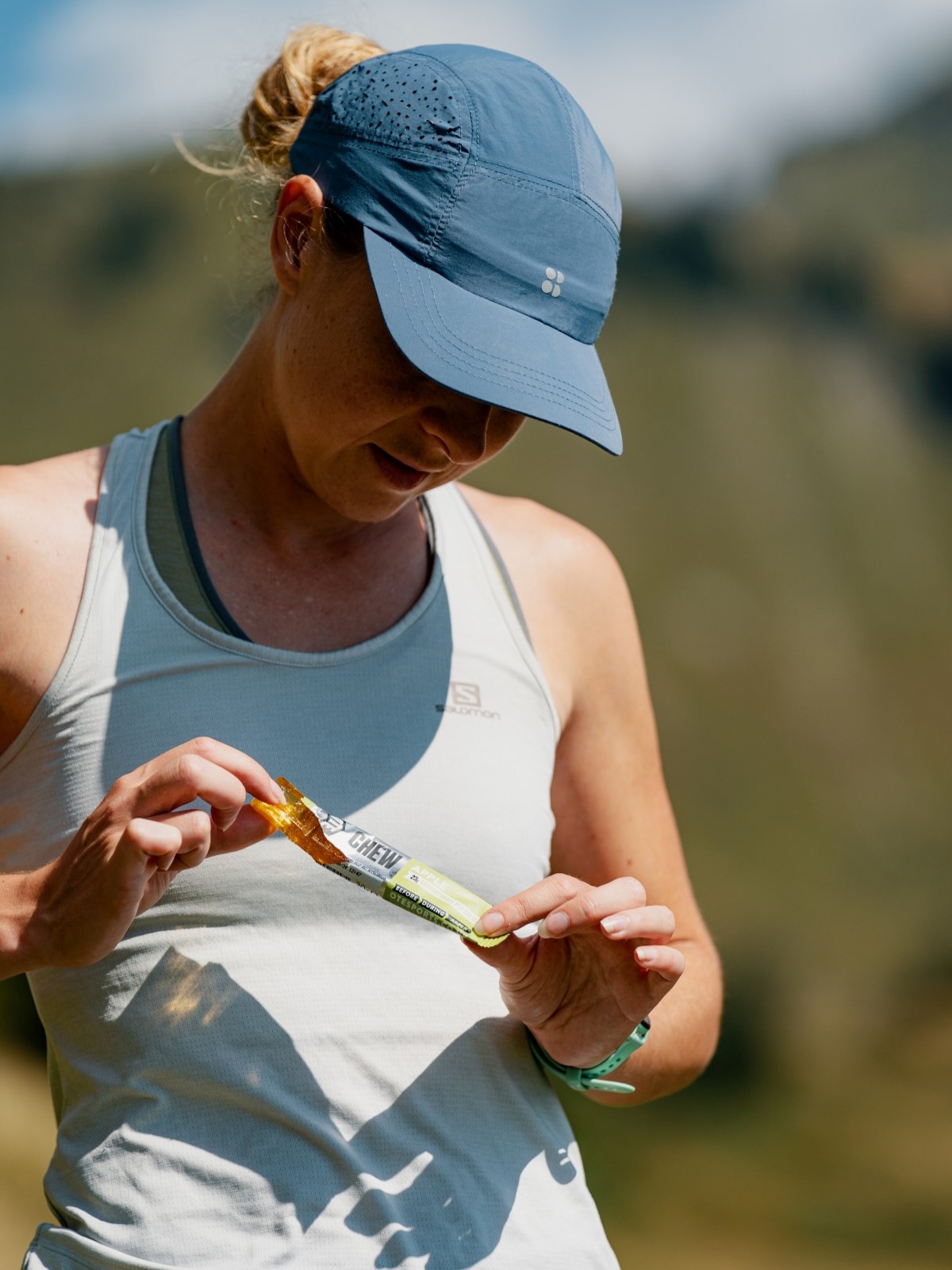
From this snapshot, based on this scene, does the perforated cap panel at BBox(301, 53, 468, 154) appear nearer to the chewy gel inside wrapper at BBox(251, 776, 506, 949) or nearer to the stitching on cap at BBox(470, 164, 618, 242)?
the stitching on cap at BBox(470, 164, 618, 242)

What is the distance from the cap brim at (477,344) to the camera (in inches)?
52.0

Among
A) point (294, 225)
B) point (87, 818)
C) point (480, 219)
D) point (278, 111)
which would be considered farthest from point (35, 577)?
point (278, 111)

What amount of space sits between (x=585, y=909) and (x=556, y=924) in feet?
0.12

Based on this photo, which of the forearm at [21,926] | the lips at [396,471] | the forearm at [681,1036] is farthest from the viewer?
the forearm at [681,1036]

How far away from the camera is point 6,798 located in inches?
56.6

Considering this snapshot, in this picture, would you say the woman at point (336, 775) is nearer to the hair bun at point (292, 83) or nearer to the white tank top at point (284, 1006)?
the white tank top at point (284, 1006)

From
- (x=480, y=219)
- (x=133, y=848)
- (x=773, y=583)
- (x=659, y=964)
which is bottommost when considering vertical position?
(x=773, y=583)

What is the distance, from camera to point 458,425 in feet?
4.61

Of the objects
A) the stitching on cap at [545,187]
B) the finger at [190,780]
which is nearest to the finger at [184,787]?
the finger at [190,780]

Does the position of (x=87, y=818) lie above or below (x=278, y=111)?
below

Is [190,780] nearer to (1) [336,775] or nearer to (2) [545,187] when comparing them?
(1) [336,775]

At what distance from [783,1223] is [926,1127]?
1.89 m

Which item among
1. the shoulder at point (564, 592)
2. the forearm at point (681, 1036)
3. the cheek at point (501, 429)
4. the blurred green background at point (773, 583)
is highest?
the cheek at point (501, 429)

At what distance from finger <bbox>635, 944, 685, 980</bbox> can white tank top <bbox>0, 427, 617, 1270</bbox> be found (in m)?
0.19
